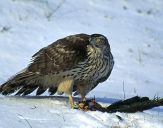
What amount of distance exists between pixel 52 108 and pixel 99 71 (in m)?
0.80

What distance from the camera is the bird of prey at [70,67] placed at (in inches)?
288

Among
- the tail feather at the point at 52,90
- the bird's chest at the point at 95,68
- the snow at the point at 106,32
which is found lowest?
the tail feather at the point at 52,90

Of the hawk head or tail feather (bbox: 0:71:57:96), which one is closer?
the hawk head

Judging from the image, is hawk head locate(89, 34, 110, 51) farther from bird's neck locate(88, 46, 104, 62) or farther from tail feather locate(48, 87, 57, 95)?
tail feather locate(48, 87, 57, 95)

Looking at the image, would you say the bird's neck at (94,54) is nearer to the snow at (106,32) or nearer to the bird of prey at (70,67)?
the bird of prey at (70,67)

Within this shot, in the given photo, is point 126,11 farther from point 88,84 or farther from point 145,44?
point 88,84

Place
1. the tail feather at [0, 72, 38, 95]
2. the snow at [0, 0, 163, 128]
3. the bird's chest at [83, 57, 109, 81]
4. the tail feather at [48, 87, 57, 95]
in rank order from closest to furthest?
the bird's chest at [83, 57, 109, 81]
the tail feather at [0, 72, 38, 95]
the tail feather at [48, 87, 57, 95]
the snow at [0, 0, 163, 128]

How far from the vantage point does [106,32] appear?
12.5 m

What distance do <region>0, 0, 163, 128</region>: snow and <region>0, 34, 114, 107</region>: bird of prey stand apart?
0.33m

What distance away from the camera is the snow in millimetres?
10422

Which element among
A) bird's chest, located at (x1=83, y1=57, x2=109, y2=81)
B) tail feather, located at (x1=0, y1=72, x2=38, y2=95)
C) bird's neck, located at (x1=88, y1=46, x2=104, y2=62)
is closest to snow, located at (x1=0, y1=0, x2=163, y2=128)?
tail feather, located at (x1=0, y1=72, x2=38, y2=95)

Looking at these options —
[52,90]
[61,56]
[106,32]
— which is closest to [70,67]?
[61,56]

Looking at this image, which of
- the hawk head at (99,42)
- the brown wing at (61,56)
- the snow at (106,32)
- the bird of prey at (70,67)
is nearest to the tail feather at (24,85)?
the bird of prey at (70,67)

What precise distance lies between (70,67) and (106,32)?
529 cm
